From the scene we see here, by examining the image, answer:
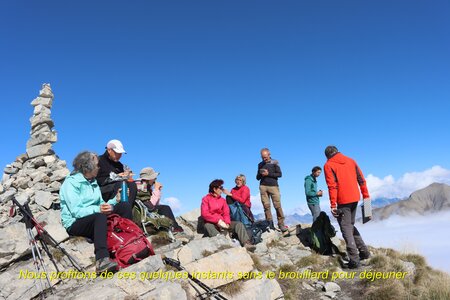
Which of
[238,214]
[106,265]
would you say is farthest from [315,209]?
[106,265]

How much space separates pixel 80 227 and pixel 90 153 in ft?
5.59

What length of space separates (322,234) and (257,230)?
8.24 feet

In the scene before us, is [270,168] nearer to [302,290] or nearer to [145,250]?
[302,290]

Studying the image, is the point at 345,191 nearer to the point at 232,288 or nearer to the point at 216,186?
the point at 216,186

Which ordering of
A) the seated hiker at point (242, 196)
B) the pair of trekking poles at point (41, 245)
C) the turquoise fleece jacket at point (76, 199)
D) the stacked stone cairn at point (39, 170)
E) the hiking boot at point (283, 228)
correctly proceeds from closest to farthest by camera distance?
the pair of trekking poles at point (41, 245)
the turquoise fleece jacket at point (76, 199)
the seated hiker at point (242, 196)
the stacked stone cairn at point (39, 170)
the hiking boot at point (283, 228)

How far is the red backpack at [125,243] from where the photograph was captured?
6832 mm

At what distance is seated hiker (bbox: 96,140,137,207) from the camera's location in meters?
8.80

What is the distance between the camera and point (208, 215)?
11.0 metres

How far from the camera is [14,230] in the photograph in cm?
730

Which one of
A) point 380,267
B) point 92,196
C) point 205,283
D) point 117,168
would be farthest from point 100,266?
point 380,267

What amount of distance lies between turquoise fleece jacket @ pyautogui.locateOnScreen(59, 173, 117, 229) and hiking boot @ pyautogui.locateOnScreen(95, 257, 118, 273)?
122 cm

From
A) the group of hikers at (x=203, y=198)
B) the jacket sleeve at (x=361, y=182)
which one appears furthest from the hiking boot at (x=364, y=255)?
the jacket sleeve at (x=361, y=182)

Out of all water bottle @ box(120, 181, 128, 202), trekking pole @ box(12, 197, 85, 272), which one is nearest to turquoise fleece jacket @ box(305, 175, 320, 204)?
water bottle @ box(120, 181, 128, 202)

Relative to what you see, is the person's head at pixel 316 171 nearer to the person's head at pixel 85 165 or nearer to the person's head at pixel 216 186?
the person's head at pixel 216 186
